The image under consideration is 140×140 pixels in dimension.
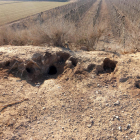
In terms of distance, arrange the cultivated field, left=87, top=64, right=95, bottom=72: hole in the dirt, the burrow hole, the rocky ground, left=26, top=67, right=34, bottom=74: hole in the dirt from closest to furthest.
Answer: the rocky ground
left=87, top=64, right=95, bottom=72: hole in the dirt
left=26, top=67, right=34, bottom=74: hole in the dirt
the burrow hole
the cultivated field

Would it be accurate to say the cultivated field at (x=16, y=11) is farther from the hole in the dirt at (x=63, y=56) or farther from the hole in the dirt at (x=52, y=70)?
the hole in the dirt at (x=63, y=56)

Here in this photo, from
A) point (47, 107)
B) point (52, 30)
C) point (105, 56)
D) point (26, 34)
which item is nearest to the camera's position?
point (47, 107)

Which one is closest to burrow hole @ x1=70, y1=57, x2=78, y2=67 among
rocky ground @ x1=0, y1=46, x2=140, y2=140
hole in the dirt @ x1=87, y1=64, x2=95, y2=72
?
rocky ground @ x1=0, y1=46, x2=140, y2=140

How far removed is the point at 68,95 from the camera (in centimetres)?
421

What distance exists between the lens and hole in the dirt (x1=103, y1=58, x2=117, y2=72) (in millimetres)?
5471

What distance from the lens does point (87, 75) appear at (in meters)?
4.91

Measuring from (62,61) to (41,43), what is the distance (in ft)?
7.01

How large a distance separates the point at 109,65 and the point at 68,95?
97.2 inches

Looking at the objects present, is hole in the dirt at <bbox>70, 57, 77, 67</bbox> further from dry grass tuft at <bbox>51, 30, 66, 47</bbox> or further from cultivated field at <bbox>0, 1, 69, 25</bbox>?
cultivated field at <bbox>0, 1, 69, 25</bbox>

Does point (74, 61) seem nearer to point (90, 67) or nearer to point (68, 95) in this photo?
point (90, 67)

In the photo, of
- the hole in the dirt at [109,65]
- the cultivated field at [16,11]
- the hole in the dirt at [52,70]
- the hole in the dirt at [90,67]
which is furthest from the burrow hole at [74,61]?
the cultivated field at [16,11]

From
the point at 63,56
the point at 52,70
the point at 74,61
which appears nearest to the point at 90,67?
the point at 74,61

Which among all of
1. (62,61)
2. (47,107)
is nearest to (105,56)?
(62,61)

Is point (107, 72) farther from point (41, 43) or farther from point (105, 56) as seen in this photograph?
point (41, 43)
